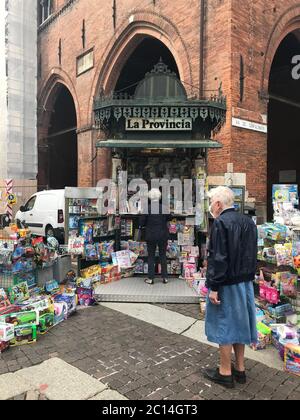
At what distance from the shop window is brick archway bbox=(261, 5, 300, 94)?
480 inches

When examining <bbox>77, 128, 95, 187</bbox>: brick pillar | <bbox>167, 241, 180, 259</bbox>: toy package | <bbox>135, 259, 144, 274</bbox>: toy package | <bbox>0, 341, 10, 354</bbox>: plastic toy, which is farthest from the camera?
<bbox>77, 128, 95, 187</bbox>: brick pillar

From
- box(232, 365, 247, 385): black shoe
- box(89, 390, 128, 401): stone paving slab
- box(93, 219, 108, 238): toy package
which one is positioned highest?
box(93, 219, 108, 238): toy package

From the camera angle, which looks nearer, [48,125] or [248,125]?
[248,125]

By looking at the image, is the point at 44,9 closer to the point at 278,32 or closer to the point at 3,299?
the point at 278,32

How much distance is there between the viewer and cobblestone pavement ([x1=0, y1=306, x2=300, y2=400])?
10.5 ft

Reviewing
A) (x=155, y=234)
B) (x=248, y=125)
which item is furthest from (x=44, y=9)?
(x=155, y=234)

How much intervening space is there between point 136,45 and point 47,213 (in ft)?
23.0

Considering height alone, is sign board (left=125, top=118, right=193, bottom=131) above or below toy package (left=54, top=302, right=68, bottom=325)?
above

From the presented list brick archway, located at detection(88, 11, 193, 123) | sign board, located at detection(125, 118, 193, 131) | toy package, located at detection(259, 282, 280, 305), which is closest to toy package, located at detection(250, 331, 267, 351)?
toy package, located at detection(259, 282, 280, 305)

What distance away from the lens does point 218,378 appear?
10.8 ft

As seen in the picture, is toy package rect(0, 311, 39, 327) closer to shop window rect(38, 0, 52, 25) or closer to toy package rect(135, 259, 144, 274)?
toy package rect(135, 259, 144, 274)

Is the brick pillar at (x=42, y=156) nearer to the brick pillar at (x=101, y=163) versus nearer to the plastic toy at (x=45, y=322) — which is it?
the brick pillar at (x=101, y=163)

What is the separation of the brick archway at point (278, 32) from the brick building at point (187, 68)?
0.03 metres

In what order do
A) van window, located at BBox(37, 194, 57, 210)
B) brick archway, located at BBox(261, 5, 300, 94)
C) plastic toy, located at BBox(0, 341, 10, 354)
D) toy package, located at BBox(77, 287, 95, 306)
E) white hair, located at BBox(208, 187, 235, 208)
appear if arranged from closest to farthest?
white hair, located at BBox(208, 187, 235, 208)
plastic toy, located at BBox(0, 341, 10, 354)
toy package, located at BBox(77, 287, 95, 306)
brick archway, located at BBox(261, 5, 300, 94)
van window, located at BBox(37, 194, 57, 210)
